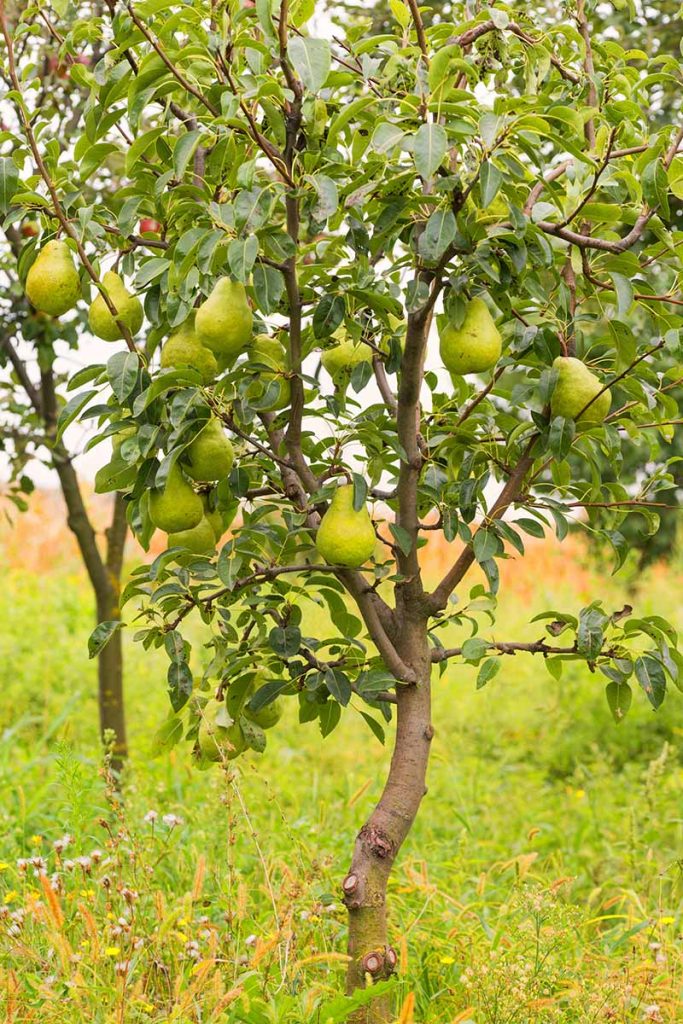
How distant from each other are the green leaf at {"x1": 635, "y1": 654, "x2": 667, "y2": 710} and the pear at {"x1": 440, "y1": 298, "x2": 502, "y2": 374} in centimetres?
54

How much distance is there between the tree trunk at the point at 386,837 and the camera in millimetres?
1734

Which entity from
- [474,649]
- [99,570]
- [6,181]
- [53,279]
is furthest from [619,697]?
[99,570]

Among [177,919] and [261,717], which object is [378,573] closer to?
[261,717]

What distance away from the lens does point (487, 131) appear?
4.23ft

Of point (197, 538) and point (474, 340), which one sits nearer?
point (474, 340)

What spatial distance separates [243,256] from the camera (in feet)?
4.52

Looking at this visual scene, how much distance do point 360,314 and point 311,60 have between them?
58 cm

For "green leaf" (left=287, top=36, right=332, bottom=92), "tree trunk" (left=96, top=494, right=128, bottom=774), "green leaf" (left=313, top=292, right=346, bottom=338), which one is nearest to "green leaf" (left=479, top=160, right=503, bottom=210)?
"green leaf" (left=287, top=36, right=332, bottom=92)

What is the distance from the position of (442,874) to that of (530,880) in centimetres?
23

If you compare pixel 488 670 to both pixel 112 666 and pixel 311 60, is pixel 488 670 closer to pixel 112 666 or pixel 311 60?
pixel 311 60

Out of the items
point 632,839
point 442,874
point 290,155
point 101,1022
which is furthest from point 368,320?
point 442,874

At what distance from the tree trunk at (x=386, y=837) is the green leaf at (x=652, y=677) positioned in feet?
1.17

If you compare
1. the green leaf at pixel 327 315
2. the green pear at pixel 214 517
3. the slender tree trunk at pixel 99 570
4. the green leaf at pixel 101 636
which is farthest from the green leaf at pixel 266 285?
the slender tree trunk at pixel 99 570

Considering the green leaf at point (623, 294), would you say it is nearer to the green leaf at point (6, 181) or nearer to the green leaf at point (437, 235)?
the green leaf at point (437, 235)
